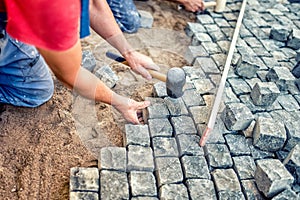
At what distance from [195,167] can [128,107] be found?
63cm

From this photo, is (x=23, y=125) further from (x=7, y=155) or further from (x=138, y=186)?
(x=138, y=186)

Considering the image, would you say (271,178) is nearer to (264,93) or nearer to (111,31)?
(264,93)

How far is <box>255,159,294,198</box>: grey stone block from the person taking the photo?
2.33 m

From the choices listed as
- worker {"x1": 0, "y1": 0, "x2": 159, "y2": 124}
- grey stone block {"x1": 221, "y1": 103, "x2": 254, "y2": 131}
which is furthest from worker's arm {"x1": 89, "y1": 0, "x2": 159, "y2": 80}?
grey stone block {"x1": 221, "y1": 103, "x2": 254, "y2": 131}

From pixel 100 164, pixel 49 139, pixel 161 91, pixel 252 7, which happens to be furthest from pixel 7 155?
pixel 252 7

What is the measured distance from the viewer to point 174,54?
3.72 meters

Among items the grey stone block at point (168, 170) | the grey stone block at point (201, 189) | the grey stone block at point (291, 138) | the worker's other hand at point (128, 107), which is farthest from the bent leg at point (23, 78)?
the grey stone block at point (291, 138)

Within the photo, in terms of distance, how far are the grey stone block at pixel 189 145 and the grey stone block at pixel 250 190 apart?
334 millimetres

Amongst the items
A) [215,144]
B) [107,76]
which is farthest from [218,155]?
[107,76]

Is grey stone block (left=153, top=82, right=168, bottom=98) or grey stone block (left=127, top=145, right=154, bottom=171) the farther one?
grey stone block (left=153, top=82, right=168, bottom=98)

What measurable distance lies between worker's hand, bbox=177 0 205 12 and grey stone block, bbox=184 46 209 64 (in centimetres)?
63

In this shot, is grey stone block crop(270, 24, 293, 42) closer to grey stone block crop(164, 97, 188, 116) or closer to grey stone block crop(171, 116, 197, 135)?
grey stone block crop(164, 97, 188, 116)

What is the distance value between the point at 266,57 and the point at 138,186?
6.04 ft

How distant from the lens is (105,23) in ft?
9.18
